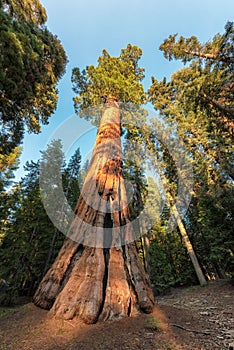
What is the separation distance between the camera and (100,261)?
10.5 ft

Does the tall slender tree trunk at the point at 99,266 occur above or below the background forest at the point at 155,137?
below

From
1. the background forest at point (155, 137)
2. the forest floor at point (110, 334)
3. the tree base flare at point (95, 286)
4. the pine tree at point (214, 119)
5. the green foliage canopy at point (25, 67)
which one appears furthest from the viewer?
the pine tree at point (214, 119)

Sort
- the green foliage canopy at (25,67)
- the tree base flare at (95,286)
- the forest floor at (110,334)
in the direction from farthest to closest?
the green foliage canopy at (25,67) → the tree base flare at (95,286) → the forest floor at (110,334)

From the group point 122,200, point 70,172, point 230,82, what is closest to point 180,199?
point 230,82

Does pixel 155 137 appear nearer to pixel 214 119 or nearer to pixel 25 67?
pixel 214 119

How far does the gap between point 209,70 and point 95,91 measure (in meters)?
4.98

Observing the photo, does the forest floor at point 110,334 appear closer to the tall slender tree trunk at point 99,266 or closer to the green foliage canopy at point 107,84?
the tall slender tree trunk at point 99,266

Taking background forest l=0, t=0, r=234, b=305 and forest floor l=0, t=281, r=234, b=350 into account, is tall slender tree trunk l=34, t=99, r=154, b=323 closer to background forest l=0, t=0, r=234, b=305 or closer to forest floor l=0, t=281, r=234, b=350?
forest floor l=0, t=281, r=234, b=350

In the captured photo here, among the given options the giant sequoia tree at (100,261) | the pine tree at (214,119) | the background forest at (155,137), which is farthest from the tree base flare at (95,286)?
the pine tree at (214,119)

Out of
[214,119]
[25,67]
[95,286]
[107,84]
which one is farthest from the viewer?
[214,119]

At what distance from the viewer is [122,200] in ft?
13.9

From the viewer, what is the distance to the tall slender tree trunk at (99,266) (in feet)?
8.93

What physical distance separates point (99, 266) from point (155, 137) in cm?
1263

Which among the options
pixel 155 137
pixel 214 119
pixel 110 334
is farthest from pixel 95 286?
pixel 155 137
